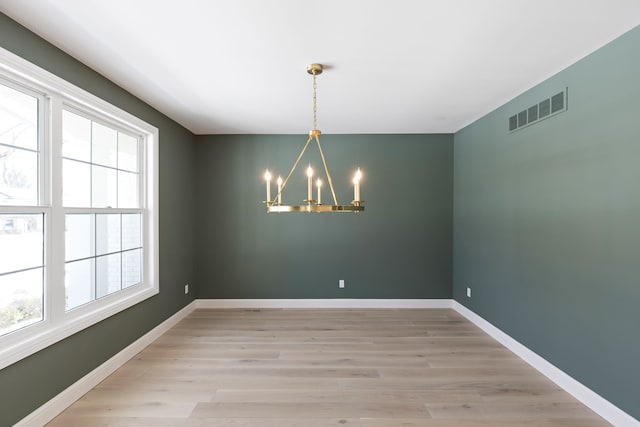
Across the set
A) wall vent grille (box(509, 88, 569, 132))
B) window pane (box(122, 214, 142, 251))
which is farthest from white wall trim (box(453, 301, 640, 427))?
window pane (box(122, 214, 142, 251))

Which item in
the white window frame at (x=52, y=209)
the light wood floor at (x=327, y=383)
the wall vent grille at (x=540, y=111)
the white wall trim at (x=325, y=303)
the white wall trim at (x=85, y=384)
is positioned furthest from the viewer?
the white wall trim at (x=325, y=303)

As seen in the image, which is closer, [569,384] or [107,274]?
[569,384]

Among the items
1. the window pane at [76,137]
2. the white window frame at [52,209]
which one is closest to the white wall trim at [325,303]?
the white window frame at [52,209]

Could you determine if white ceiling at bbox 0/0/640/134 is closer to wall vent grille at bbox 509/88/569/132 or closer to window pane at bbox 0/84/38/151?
wall vent grille at bbox 509/88/569/132

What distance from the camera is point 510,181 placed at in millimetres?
3357

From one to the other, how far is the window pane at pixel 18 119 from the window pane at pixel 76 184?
323mm

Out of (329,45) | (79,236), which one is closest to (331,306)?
(79,236)

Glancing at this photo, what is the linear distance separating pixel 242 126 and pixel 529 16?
132 inches

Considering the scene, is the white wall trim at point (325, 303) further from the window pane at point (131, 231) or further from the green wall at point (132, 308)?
the window pane at point (131, 231)

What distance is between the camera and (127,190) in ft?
10.8

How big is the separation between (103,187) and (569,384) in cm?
432

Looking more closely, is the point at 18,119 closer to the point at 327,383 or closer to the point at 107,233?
the point at 107,233

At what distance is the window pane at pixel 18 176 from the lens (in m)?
1.95

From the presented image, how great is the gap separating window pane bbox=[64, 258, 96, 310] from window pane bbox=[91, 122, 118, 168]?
90 centimetres
